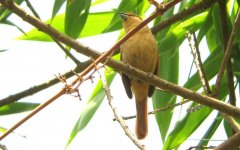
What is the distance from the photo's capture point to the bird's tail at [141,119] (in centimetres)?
320

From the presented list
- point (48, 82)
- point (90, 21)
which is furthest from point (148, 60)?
point (48, 82)

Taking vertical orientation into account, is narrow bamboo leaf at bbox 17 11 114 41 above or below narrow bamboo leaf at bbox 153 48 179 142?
above

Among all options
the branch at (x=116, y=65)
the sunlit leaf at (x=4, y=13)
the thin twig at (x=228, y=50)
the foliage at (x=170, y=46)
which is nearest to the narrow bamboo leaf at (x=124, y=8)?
the foliage at (x=170, y=46)

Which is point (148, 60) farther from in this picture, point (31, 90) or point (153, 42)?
point (31, 90)

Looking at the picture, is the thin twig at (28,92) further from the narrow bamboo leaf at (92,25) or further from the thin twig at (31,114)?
the thin twig at (31,114)

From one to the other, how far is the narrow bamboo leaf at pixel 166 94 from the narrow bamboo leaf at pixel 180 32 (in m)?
0.12

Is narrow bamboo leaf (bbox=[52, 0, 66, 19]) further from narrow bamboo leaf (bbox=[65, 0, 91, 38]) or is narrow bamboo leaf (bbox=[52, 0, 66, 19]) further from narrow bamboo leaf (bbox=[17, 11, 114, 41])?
narrow bamboo leaf (bbox=[17, 11, 114, 41])

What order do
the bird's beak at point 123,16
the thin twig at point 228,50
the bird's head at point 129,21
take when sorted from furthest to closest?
the bird's head at point 129,21, the bird's beak at point 123,16, the thin twig at point 228,50

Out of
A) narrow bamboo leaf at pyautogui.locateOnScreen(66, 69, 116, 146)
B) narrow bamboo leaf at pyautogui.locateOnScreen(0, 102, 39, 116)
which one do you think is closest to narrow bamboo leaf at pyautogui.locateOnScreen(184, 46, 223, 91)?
narrow bamboo leaf at pyautogui.locateOnScreen(66, 69, 116, 146)

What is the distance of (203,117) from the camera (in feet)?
9.41

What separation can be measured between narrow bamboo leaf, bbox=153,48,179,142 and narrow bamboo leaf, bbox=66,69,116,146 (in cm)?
30

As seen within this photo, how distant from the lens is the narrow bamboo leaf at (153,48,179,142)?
2.91 meters

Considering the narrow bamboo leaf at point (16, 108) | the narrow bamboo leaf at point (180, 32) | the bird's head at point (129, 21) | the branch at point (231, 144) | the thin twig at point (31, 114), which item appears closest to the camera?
the thin twig at point (31, 114)

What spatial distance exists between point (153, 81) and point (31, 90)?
2.51 ft
